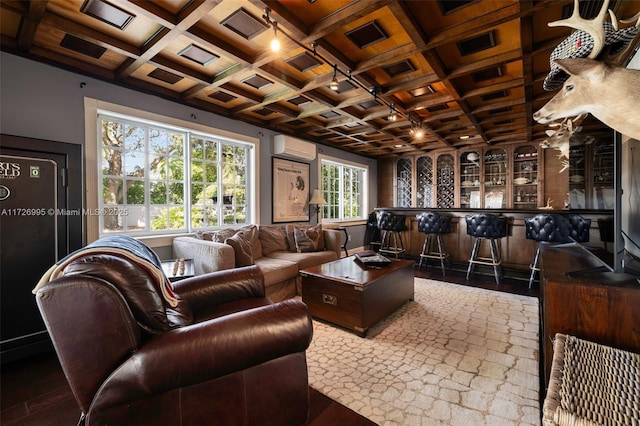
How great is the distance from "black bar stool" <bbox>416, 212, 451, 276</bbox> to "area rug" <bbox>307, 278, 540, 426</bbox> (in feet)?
5.24

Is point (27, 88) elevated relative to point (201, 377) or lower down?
elevated

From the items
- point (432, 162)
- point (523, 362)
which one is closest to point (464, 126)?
point (432, 162)

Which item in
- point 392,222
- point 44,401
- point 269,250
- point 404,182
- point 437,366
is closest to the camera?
point 44,401

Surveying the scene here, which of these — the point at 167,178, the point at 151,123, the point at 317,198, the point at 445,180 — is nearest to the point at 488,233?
the point at 317,198

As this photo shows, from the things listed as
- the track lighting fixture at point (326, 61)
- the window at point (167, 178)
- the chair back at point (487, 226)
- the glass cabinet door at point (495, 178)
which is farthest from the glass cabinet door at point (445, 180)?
the window at point (167, 178)

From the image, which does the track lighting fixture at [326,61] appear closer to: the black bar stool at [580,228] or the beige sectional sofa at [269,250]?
the beige sectional sofa at [269,250]

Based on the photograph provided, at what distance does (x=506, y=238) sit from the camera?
4125 millimetres

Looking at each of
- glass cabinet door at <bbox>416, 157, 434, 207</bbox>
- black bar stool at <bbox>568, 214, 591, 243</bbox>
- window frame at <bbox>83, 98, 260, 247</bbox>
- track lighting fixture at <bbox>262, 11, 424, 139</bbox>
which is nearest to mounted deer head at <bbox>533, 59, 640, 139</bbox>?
track lighting fixture at <bbox>262, 11, 424, 139</bbox>

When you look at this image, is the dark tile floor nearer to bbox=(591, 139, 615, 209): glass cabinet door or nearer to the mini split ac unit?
the mini split ac unit

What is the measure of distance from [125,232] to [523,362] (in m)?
4.00

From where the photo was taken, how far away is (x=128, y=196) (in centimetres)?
304

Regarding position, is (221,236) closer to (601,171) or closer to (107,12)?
(107,12)

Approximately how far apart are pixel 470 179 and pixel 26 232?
7.52 metres

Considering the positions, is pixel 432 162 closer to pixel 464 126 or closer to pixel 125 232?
pixel 464 126
